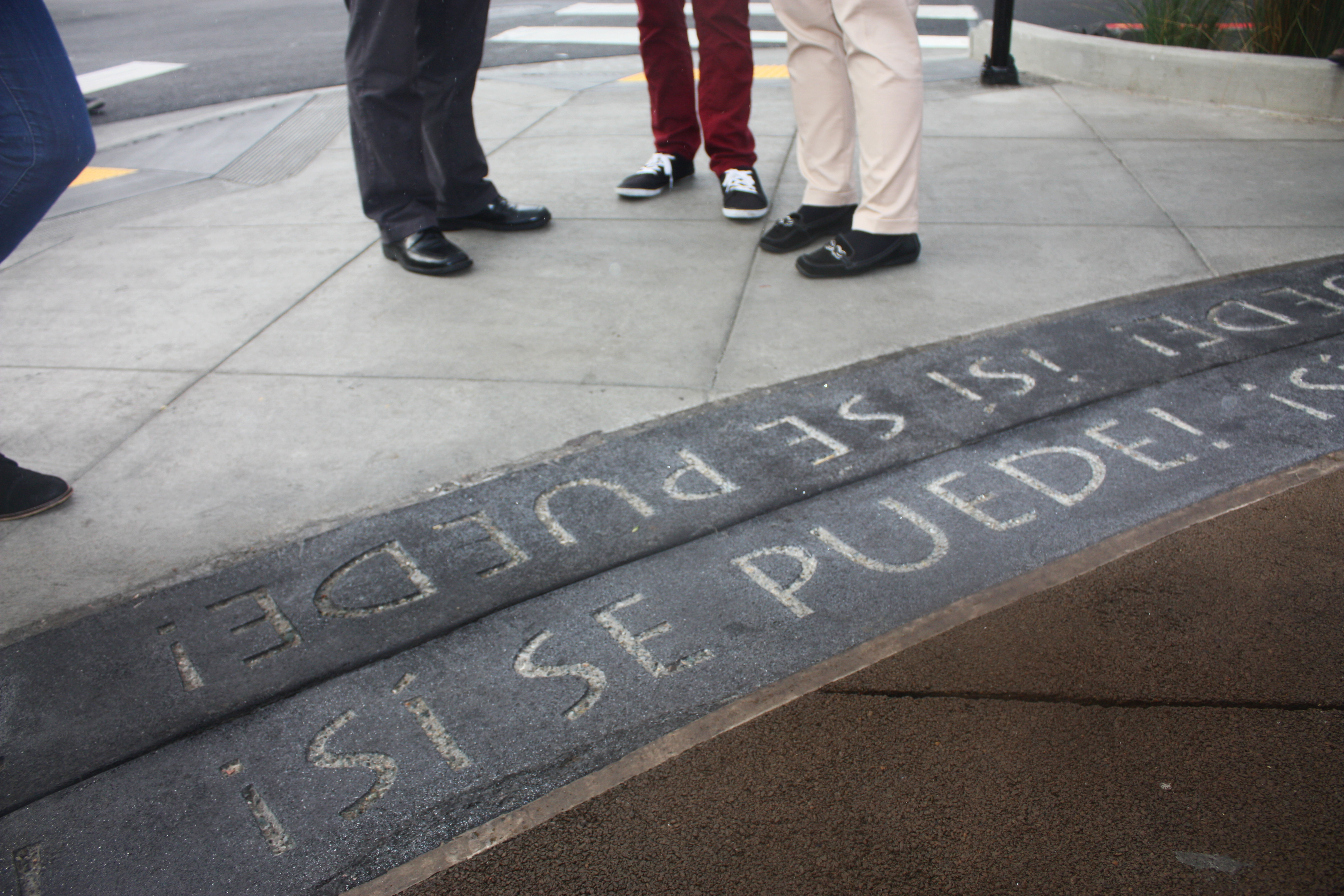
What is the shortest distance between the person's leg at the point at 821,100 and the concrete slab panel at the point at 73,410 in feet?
8.01

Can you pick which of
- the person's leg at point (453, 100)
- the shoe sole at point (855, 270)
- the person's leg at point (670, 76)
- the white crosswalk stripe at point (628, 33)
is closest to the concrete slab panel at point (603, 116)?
the person's leg at point (670, 76)

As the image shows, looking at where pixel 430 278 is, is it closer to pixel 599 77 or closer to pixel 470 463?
pixel 470 463

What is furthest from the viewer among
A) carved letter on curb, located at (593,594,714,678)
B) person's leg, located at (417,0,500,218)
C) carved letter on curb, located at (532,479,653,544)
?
person's leg, located at (417,0,500,218)

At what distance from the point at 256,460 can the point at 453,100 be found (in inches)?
78.8

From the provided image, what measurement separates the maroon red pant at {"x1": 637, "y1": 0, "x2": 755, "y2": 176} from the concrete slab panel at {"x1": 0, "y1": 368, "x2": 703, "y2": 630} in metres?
1.89

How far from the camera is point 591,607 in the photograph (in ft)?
7.18

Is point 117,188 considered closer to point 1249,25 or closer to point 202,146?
point 202,146

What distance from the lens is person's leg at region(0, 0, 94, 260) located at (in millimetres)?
2475

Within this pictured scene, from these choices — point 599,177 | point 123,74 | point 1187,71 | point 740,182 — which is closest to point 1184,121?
point 1187,71

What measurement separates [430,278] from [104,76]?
22.0ft

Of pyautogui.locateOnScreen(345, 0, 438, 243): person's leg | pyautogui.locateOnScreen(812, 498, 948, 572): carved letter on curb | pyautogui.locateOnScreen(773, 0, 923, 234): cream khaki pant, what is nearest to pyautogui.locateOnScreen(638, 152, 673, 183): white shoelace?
pyautogui.locateOnScreen(773, 0, 923, 234): cream khaki pant

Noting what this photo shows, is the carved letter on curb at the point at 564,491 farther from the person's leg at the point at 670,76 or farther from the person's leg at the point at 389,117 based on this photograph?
the person's leg at the point at 670,76

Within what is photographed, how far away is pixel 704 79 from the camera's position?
444cm

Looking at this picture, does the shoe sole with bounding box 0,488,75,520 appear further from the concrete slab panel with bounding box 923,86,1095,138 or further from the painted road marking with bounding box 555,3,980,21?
the painted road marking with bounding box 555,3,980,21
